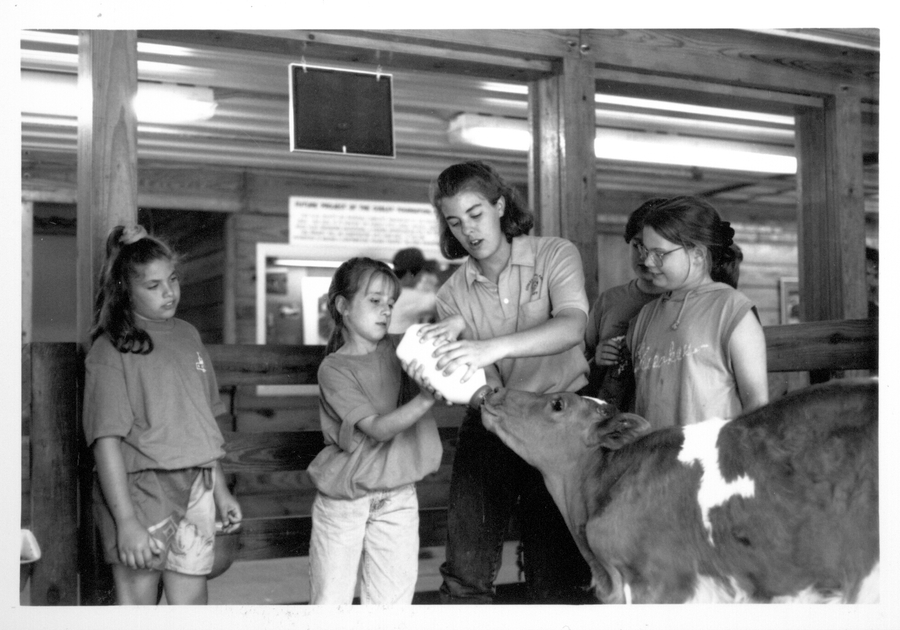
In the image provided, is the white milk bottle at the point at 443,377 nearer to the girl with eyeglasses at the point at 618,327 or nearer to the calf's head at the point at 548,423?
the calf's head at the point at 548,423

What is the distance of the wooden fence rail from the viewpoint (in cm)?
296

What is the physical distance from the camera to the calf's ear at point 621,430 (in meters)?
2.37

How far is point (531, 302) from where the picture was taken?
2811 millimetres

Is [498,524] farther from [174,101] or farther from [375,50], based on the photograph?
[174,101]

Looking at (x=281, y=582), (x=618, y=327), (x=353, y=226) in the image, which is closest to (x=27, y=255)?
(x=353, y=226)

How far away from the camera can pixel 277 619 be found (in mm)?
2629

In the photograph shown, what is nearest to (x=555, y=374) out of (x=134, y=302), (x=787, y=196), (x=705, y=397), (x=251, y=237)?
(x=705, y=397)

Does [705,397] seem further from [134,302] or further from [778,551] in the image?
[134,302]

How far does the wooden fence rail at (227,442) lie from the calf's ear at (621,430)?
1.23 m

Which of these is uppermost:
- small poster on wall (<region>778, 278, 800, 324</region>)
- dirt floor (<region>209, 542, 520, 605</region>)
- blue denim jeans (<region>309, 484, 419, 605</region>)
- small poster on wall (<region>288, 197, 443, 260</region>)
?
small poster on wall (<region>288, 197, 443, 260</region>)

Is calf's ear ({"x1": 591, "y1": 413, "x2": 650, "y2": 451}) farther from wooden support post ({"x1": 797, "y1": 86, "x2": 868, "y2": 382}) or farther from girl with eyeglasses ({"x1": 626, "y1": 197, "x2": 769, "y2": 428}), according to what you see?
wooden support post ({"x1": 797, "y1": 86, "x2": 868, "y2": 382})

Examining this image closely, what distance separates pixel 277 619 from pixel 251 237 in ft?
15.5

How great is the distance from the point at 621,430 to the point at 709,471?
240mm

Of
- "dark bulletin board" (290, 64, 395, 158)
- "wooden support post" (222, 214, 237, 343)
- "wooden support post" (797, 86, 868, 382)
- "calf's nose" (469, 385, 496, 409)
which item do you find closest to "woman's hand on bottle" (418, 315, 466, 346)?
"calf's nose" (469, 385, 496, 409)
